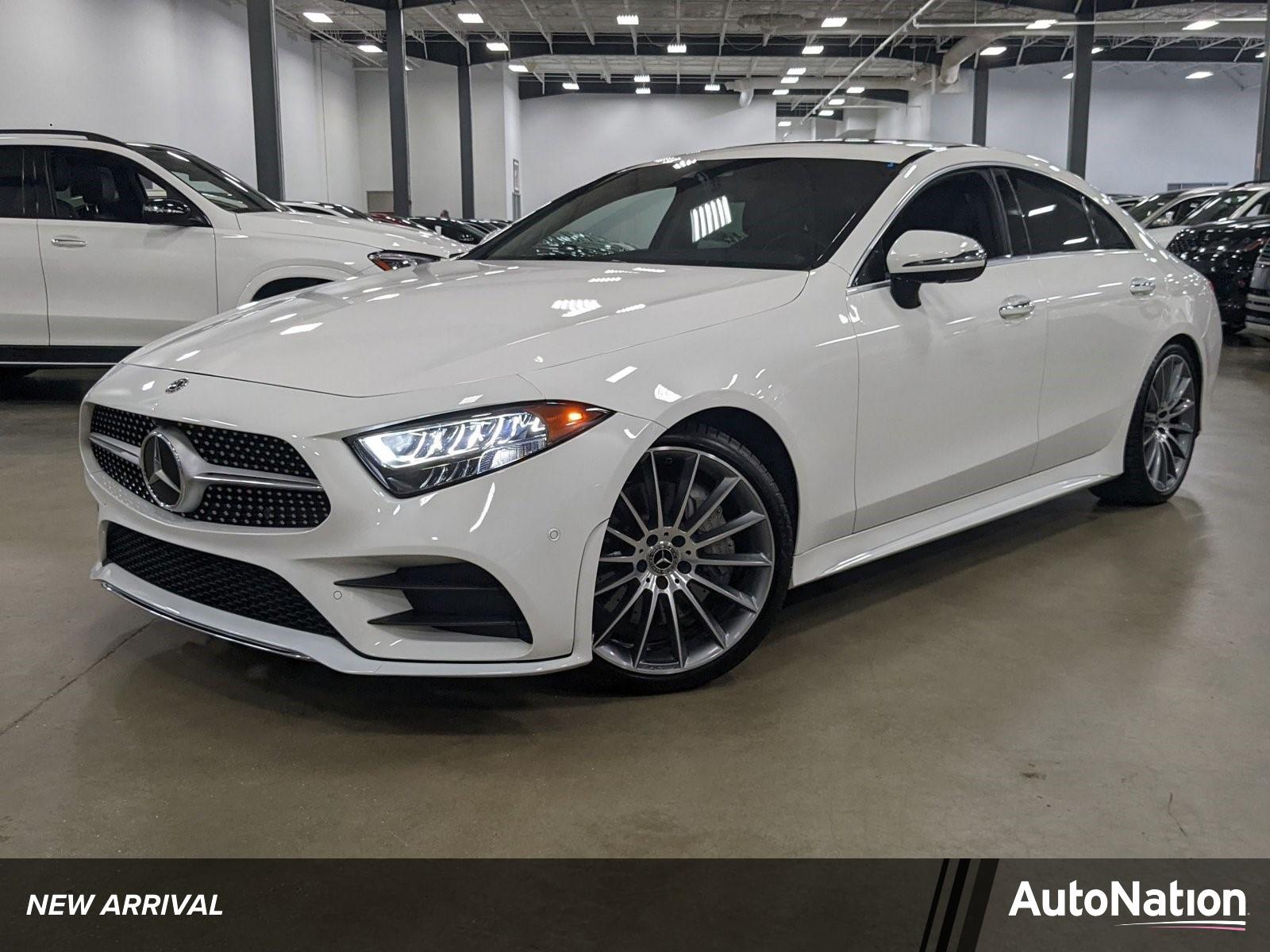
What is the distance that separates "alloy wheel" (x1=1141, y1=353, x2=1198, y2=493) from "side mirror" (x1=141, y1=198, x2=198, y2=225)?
5.05 metres

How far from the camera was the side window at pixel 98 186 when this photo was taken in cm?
643

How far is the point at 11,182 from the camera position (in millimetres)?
6449

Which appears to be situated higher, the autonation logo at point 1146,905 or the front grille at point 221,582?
the front grille at point 221,582

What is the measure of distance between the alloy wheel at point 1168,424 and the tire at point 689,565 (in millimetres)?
2093

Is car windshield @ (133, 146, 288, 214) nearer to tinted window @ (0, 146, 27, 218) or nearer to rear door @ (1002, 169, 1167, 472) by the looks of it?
tinted window @ (0, 146, 27, 218)

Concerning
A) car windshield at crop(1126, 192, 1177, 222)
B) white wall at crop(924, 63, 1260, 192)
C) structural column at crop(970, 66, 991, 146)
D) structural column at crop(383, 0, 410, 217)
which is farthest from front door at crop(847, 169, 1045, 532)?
white wall at crop(924, 63, 1260, 192)

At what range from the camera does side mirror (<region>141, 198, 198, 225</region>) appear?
20.9ft

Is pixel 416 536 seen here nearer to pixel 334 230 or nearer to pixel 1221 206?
pixel 334 230

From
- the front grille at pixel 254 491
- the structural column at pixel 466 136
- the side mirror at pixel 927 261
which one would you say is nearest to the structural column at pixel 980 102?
the structural column at pixel 466 136

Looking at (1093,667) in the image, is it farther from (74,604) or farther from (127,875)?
(74,604)

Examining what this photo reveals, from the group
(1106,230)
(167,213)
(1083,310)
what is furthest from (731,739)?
(167,213)

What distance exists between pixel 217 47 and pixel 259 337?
18481 millimetres

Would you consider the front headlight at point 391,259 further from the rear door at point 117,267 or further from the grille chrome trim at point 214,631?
the grille chrome trim at point 214,631

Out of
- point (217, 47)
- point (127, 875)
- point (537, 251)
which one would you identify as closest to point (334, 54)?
point (217, 47)
